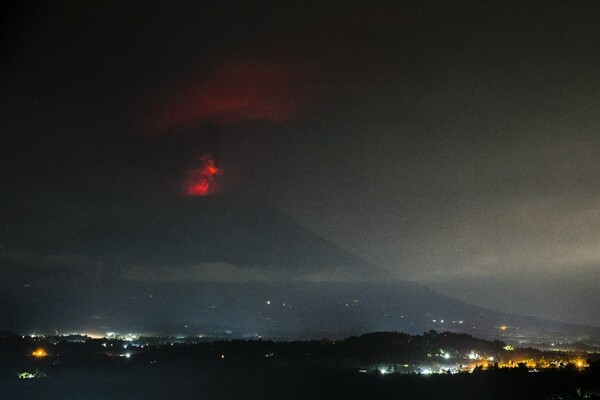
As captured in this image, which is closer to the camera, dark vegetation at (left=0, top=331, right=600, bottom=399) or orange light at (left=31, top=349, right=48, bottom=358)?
dark vegetation at (left=0, top=331, right=600, bottom=399)

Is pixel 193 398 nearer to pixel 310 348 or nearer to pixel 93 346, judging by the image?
pixel 310 348

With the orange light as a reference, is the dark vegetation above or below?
below

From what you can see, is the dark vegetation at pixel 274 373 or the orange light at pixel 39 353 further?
the orange light at pixel 39 353

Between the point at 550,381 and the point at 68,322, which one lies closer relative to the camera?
the point at 550,381

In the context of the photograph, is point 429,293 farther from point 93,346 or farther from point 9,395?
point 9,395


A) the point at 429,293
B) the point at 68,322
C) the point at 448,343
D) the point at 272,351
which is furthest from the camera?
the point at 429,293

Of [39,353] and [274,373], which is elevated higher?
[39,353]

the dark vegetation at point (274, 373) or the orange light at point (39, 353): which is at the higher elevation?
the orange light at point (39, 353)

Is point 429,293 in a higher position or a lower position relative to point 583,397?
higher

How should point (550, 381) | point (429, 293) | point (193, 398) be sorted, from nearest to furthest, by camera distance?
point (193, 398) → point (550, 381) → point (429, 293)

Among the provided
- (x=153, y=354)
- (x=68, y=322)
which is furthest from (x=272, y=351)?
(x=68, y=322)

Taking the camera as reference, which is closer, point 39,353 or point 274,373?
point 274,373
